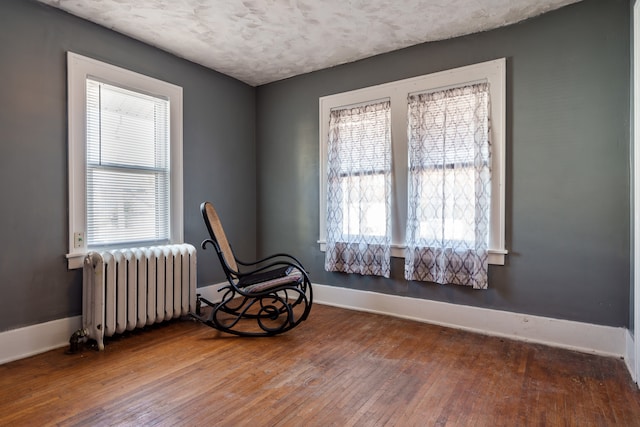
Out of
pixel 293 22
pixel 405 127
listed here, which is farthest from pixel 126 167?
pixel 405 127

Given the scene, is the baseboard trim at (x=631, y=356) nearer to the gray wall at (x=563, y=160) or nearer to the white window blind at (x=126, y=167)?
the gray wall at (x=563, y=160)

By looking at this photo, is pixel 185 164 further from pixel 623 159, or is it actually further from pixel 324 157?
pixel 623 159

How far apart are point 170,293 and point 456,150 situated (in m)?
2.95

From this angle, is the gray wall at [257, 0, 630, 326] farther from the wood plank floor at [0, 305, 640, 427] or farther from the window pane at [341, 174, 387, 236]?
the window pane at [341, 174, 387, 236]

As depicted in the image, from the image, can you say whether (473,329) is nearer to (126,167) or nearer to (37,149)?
(126,167)

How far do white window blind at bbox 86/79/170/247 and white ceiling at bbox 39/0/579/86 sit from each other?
578 mm

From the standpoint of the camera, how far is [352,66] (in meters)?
3.84

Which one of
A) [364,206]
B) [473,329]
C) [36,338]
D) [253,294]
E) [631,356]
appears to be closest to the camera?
[631,356]

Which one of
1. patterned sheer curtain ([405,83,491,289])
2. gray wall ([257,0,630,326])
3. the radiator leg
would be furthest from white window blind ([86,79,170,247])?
gray wall ([257,0,630,326])

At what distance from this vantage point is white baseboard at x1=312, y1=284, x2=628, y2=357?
103 inches

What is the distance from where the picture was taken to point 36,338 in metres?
2.63

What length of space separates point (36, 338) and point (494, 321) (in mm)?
3706

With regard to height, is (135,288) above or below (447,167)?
below

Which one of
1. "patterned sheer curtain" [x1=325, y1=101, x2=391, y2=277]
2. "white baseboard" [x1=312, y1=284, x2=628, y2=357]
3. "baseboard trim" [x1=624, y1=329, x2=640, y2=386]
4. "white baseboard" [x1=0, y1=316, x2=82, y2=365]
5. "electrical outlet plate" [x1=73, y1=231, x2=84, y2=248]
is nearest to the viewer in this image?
"baseboard trim" [x1=624, y1=329, x2=640, y2=386]
